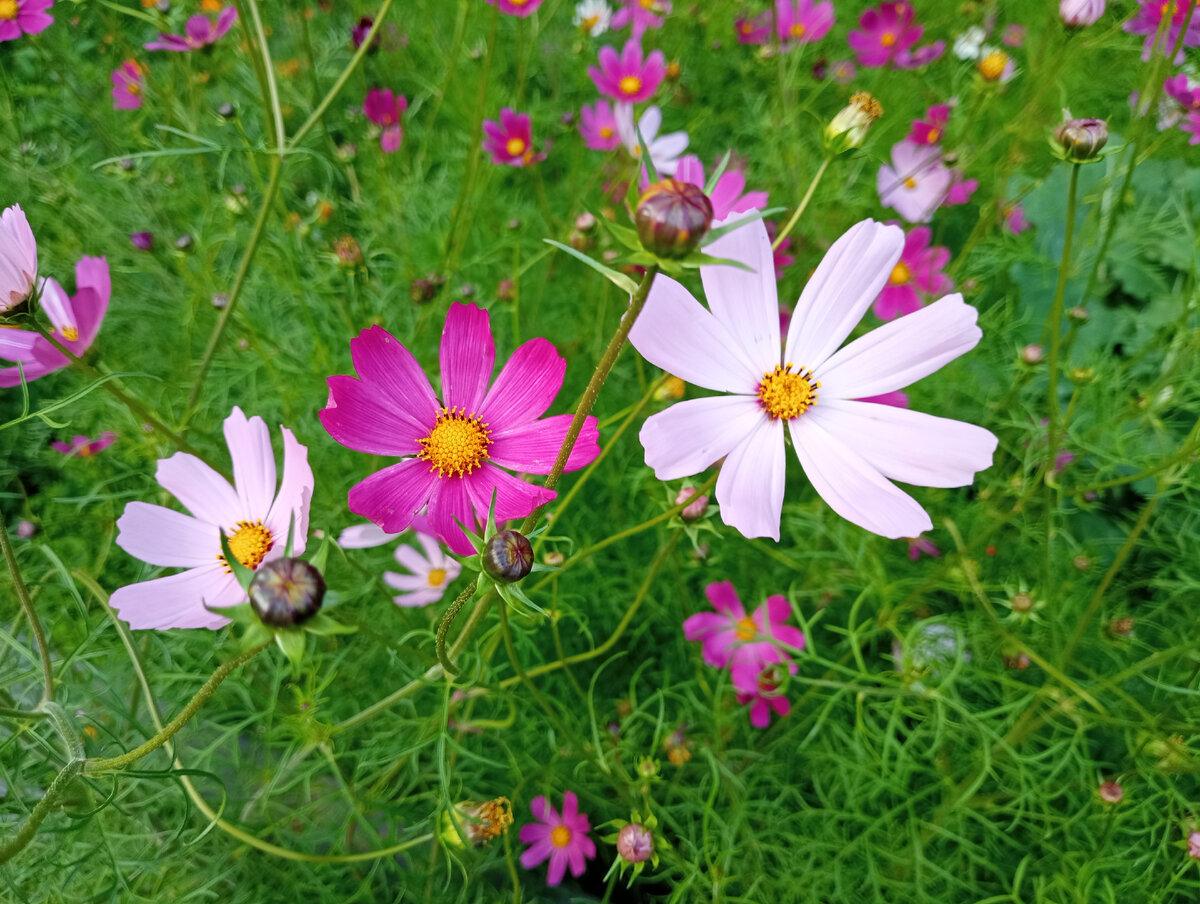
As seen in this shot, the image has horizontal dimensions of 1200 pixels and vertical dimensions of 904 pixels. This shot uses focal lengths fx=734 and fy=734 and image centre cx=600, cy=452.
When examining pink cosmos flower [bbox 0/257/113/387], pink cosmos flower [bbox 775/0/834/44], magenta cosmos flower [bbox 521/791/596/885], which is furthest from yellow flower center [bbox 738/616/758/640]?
pink cosmos flower [bbox 775/0/834/44]

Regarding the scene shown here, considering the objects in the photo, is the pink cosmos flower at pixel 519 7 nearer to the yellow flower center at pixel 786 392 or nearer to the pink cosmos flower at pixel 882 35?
the pink cosmos flower at pixel 882 35

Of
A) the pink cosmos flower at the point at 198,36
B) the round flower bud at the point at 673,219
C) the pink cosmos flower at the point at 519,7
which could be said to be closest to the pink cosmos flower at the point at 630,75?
the pink cosmos flower at the point at 519,7

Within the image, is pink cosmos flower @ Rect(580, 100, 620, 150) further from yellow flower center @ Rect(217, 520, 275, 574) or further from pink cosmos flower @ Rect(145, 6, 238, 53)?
yellow flower center @ Rect(217, 520, 275, 574)

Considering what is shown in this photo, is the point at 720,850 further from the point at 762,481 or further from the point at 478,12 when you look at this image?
the point at 478,12

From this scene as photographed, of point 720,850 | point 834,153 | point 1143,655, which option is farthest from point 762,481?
point 1143,655

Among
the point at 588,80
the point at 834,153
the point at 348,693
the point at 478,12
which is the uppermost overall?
the point at 478,12

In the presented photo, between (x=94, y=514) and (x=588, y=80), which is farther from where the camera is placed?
(x=588, y=80)
